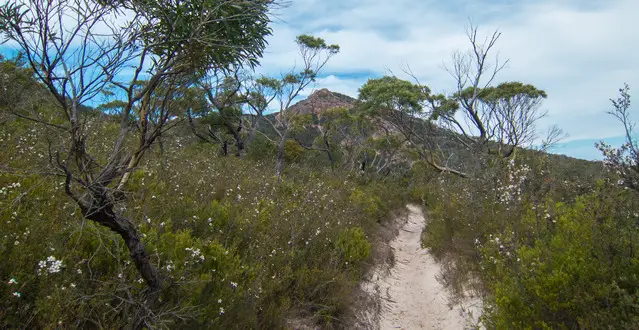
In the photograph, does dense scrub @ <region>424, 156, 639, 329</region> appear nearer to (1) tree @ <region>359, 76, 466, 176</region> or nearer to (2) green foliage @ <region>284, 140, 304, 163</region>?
(1) tree @ <region>359, 76, 466, 176</region>

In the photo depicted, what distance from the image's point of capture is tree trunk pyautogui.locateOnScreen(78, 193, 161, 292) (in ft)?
6.59

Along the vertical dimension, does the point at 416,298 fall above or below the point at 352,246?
below

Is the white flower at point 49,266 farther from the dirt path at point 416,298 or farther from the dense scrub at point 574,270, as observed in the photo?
the dirt path at point 416,298

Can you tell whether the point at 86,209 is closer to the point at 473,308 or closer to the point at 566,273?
the point at 566,273

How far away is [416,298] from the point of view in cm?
606

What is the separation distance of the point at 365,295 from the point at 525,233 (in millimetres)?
2575

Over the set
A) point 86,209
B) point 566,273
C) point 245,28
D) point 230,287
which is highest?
point 245,28

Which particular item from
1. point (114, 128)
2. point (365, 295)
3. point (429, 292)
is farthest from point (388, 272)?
point (114, 128)

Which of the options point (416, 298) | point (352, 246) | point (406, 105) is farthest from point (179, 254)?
point (406, 105)

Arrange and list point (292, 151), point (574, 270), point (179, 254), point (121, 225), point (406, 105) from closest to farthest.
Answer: point (121, 225) < point (574, 270) < point (179, 254) < point (406, 105) < point (292, 151)

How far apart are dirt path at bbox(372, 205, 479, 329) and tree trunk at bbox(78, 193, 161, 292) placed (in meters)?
3.62

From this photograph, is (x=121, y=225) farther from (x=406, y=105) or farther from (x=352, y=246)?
(x=406, y=105)

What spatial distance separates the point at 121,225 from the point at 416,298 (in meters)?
5.26

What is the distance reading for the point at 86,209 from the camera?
2.06 metres
